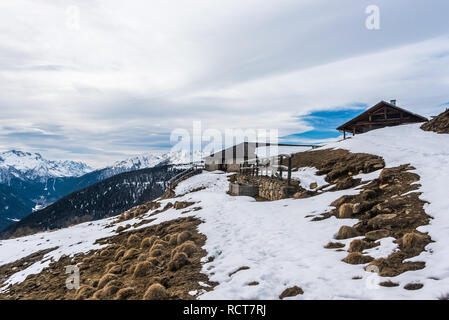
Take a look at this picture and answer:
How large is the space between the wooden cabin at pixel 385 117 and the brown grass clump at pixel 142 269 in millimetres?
34035

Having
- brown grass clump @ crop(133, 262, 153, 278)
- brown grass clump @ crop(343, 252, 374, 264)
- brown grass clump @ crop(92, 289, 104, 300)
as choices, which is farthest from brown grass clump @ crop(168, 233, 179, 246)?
brown grass clump @ crop(343, 252, 374, 264)

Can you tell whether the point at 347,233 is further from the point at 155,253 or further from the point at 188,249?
the point at 155,253

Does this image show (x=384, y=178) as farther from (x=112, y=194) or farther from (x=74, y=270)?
(x=112, y=194)

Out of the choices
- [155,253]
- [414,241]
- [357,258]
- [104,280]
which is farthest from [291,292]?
[155,253]

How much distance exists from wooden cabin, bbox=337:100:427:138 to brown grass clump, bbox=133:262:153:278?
34035 millimetres

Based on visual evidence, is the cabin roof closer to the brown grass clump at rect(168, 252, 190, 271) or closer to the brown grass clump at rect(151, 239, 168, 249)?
the brown grass clump at rect(151, 239, 168, 249)

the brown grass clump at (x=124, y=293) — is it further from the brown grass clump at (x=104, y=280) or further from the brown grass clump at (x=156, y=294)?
the brown grass clump at (x=104, y=280)

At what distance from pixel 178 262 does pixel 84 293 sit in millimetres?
2717

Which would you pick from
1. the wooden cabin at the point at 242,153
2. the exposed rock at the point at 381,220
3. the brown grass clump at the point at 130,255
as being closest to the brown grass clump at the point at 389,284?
the exposed rock at the point at 381,220

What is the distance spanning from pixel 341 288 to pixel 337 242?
290cm

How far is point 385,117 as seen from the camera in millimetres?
31719

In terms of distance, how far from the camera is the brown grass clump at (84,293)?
6746 millimetres
